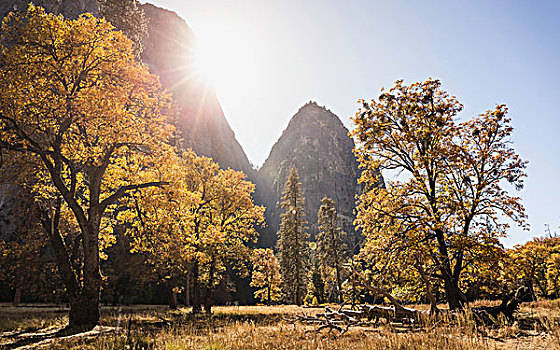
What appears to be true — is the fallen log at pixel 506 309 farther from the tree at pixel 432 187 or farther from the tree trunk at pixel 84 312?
the tree trunk at pixel 84 312

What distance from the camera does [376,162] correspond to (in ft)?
43.5

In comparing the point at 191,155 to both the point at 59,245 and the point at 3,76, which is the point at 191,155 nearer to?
the point at 59,245

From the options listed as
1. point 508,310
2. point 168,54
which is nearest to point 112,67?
point 508,310

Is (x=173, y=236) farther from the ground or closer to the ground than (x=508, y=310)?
farther from the ground

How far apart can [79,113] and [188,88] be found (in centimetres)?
13439

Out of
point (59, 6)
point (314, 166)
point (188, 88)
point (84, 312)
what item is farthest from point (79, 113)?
point (314, 166)

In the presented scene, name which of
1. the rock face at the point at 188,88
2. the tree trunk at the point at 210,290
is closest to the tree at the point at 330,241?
the tree trunk at the point at 210,290

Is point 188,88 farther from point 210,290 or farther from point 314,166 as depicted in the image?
point 210,290

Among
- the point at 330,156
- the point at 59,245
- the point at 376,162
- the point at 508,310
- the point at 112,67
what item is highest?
the point at 330,156

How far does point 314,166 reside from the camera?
168250 mm

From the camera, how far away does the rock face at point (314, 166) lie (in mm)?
159250

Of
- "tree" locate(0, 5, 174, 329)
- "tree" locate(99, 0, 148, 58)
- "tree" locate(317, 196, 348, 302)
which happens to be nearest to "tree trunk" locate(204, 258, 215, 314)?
"tree" locate(0, 5, 174, 329)

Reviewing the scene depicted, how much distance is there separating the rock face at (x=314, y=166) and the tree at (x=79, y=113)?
429 feet

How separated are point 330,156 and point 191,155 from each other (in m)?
159
